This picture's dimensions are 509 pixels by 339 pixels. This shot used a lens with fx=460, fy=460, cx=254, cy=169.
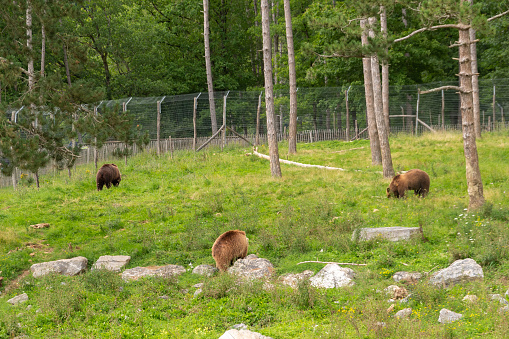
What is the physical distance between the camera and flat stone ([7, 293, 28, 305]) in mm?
7414

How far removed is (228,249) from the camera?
27.6 feet

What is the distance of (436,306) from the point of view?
6.10 metres

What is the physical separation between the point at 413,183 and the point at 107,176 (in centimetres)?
983

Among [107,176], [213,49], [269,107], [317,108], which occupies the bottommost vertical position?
[107,176]

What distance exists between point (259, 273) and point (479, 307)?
11.4 ft

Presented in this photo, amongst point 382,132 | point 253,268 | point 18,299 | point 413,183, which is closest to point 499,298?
point 253,268

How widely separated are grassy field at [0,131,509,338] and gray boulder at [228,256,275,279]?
10.6 inches

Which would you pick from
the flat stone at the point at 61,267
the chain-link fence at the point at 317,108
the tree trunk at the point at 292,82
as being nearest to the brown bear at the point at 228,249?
the flat stone at the point at 61,267

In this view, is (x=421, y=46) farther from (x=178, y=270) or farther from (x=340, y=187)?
(x=178, y=270)

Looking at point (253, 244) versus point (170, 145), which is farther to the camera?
point (170, 145)

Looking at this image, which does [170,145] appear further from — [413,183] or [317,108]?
[413,183]

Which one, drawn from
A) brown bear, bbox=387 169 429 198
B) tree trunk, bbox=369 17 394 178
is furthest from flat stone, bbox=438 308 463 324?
tree trunk, bbox=369 17 394 178

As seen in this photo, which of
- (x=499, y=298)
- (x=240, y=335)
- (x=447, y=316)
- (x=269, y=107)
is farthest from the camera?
(x=269, y=107)

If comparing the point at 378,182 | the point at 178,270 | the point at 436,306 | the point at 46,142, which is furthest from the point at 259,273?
the point at 378,182
